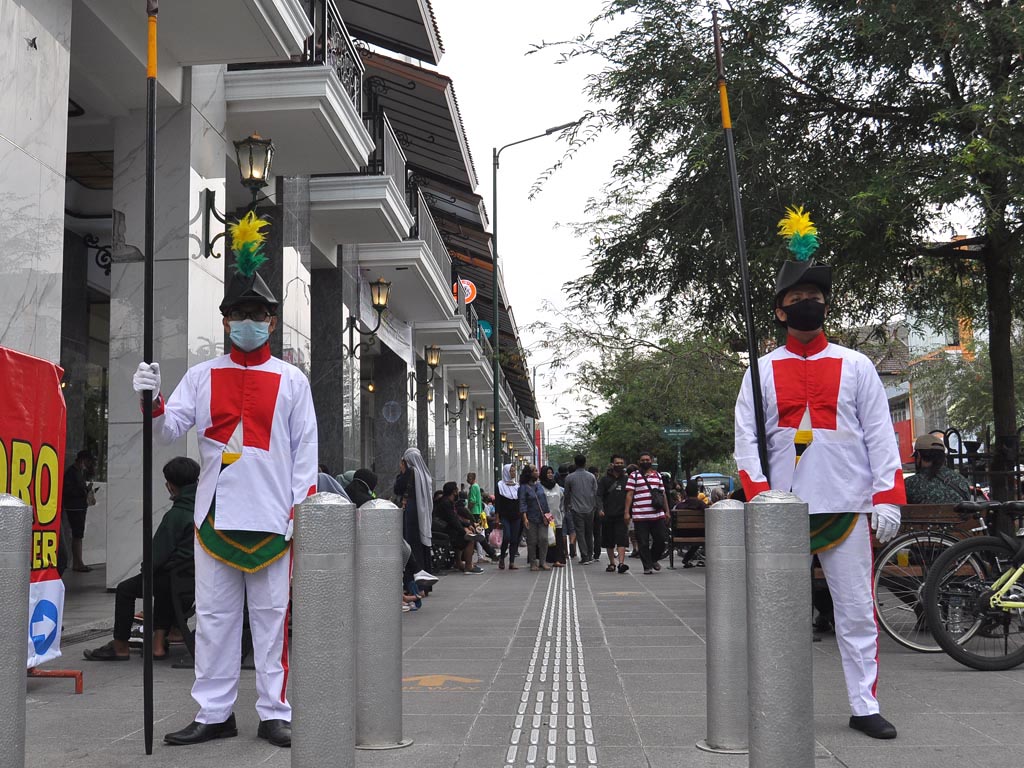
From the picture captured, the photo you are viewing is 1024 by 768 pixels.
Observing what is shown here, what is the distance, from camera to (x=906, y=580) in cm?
A: 808

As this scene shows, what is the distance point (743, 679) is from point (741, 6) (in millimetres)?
9512

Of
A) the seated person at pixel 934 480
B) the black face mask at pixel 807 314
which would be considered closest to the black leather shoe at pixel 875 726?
the black face mask at pixel 807 314

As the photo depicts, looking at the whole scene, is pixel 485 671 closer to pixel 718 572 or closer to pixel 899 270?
pixel 718 572

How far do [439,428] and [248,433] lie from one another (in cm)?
2772

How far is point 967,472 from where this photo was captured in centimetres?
1064

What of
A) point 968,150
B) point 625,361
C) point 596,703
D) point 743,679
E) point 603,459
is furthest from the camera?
point 603,459

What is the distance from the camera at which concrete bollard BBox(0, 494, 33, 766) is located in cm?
286

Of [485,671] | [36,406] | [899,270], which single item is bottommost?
[485,671]

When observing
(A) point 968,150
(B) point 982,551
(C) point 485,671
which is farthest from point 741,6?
(C) point 485,671

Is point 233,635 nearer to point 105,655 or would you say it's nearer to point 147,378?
point 147,378

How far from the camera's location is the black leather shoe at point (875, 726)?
500 centimetres

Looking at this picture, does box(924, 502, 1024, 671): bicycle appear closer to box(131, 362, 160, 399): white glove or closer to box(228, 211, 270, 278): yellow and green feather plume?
box(228, 211, 270, 278): yellow and green feather plume

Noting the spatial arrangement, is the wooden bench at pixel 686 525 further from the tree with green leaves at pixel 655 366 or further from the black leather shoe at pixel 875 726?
the black leather shoe at pixel 875 726

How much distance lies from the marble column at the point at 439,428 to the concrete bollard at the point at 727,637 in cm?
2674
